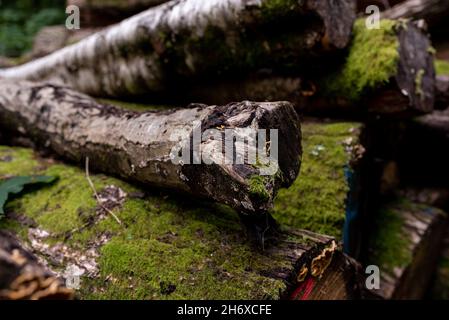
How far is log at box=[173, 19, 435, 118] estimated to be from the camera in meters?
2.37

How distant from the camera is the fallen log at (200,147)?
1.35m

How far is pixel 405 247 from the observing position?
9.22 ft

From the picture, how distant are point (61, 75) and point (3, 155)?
5.22ft

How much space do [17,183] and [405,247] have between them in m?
2.73

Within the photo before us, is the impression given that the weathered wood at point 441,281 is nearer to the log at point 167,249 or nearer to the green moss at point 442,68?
the green moss at point 442,68

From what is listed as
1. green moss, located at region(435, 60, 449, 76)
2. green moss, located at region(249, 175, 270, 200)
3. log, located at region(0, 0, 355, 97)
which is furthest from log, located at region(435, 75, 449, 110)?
green moss, located at region(249, 175, 270, 200)

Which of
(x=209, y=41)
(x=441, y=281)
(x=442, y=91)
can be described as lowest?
(x=441, y=281)

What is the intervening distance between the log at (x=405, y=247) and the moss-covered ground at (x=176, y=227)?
3.11ft

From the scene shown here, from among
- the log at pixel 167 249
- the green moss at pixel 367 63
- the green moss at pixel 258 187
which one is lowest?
the log at pixel 167 249

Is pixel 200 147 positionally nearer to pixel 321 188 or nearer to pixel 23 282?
pixel 23 282

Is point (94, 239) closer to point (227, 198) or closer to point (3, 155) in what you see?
point (227, 198)

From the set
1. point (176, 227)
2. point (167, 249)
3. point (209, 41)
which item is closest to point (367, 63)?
point (209, 41)

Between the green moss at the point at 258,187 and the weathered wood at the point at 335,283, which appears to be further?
the weathered wood at the point at 335,283

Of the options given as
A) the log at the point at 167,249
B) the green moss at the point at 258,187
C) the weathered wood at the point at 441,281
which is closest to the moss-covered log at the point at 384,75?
the log at the point at 167,249
